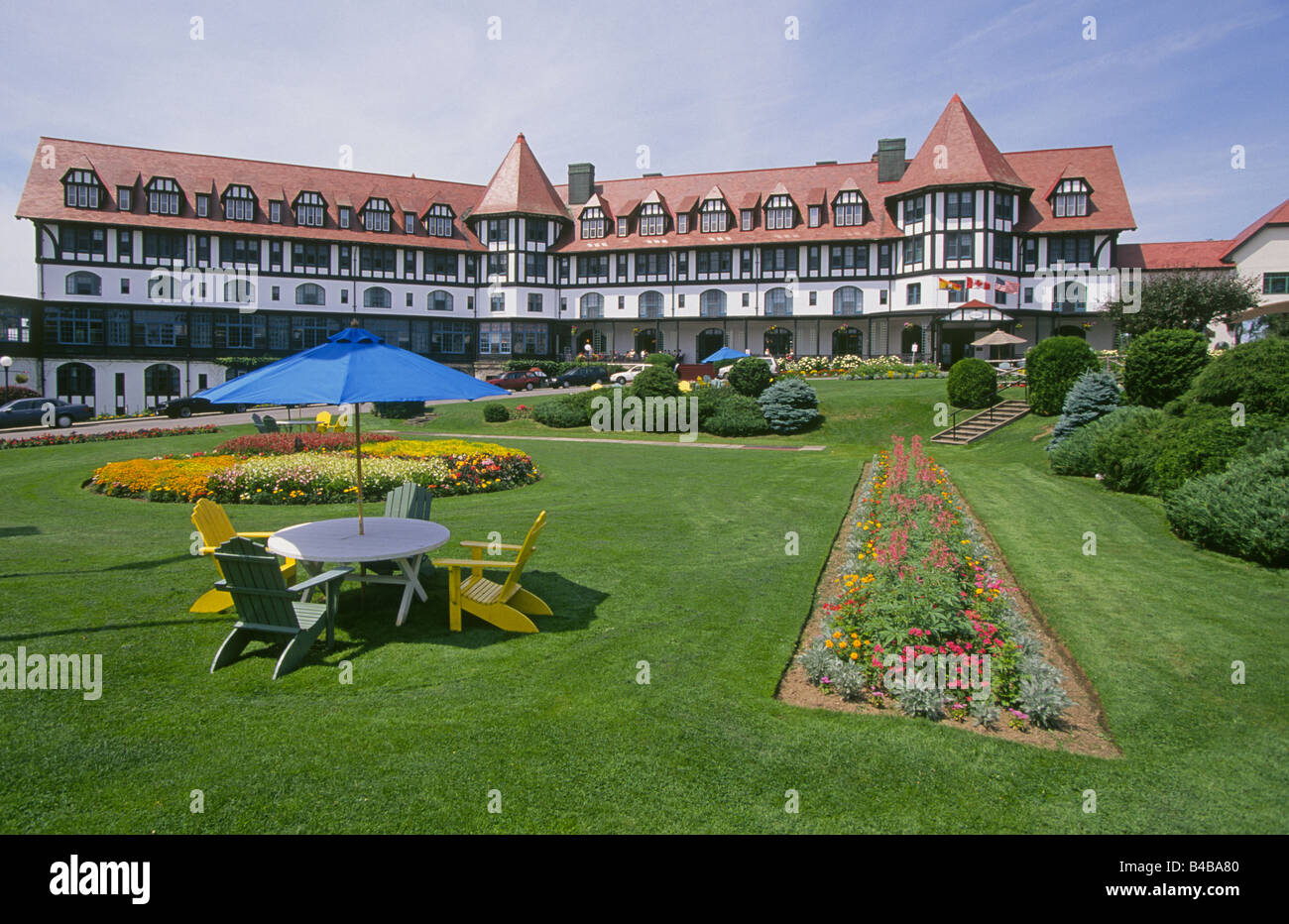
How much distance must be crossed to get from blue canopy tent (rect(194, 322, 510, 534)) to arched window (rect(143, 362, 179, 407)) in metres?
48.3

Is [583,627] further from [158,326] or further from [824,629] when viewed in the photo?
[158,326]

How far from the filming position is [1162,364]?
64.7 feet

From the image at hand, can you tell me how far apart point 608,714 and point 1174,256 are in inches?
2336

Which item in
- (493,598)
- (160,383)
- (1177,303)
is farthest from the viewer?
(160,383)

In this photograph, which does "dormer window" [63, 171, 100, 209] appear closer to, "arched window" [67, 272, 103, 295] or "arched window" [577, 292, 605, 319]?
"arched window" [67, 272, 103, 295]

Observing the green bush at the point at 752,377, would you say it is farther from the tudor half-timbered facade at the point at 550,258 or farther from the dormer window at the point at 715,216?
the dormer window at the point at 715,216

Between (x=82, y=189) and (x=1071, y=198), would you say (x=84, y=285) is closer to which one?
(x=82, y=189)

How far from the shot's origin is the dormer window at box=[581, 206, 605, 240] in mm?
56938

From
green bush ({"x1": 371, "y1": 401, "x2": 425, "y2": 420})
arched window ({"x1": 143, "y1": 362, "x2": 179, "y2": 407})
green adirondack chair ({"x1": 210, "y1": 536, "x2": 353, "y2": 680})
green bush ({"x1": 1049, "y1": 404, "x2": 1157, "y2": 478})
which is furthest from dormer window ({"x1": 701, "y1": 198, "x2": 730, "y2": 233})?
green adirondack chair ({"x1": 210, "y1": 536, "x2": 353, "y2": 680})

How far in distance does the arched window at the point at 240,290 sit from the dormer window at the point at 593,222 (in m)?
22.0

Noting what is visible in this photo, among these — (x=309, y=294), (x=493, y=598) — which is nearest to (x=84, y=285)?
(x=309, y=294)
